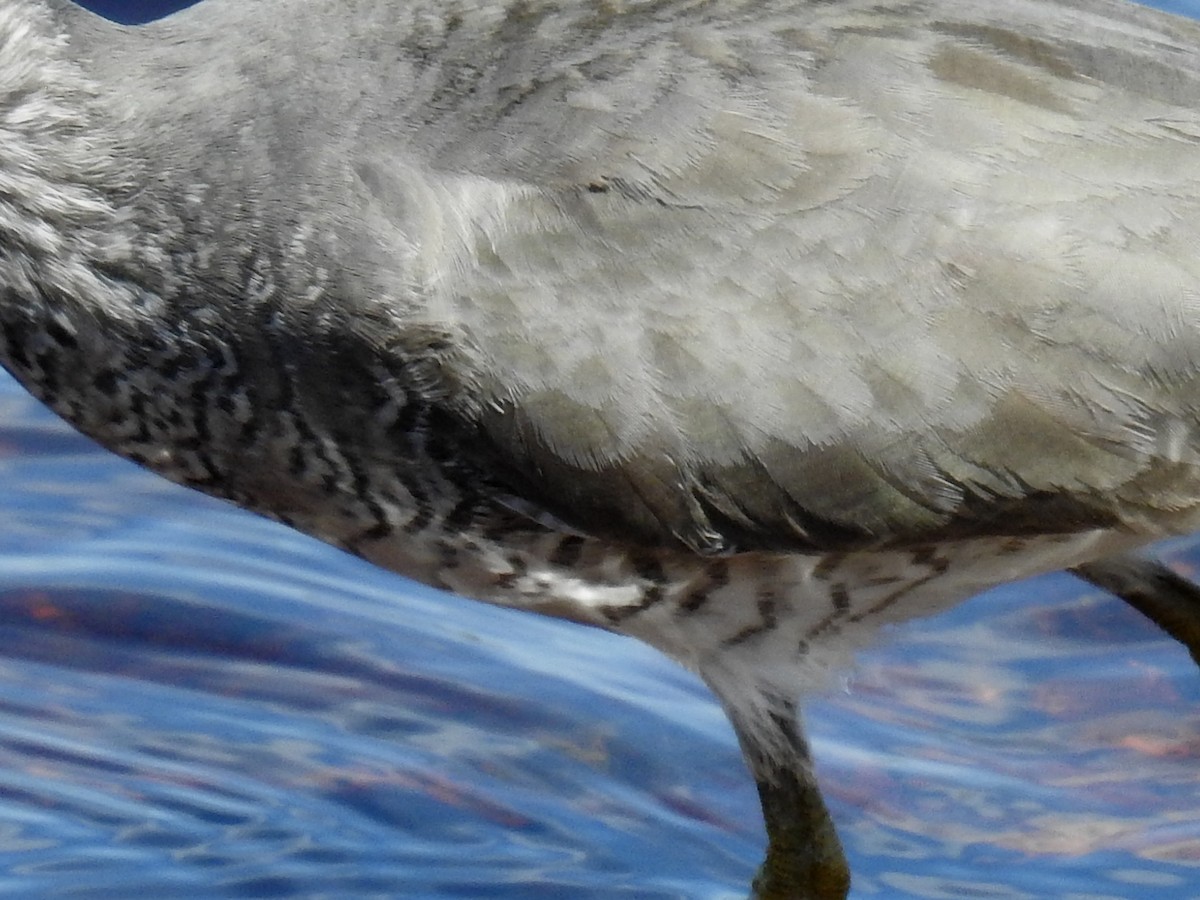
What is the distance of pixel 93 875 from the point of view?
224 inches

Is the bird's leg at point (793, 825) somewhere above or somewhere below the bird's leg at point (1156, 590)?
below

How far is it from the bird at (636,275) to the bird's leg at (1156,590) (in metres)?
1.04

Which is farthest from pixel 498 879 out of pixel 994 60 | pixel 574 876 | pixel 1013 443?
pixel 994 60

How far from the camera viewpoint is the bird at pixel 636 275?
4484 mm

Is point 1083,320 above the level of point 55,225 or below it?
above

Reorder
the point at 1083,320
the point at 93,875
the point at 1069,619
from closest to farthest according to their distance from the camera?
the point at 1083,320
the point at 93,875
the point at 1069,619

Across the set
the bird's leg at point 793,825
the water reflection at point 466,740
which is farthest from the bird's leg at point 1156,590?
the bird's leg at point 793,825

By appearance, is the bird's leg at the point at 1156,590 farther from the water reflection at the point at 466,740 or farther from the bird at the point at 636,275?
the bird at the point at 636,275

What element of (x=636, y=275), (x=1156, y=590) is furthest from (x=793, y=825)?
(x=636, y=275)

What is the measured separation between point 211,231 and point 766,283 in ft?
3.46

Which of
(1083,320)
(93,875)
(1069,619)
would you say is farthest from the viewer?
(1069,619)

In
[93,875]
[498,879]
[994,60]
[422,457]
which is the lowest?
[93,875]

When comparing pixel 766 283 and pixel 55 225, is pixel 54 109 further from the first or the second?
pixel 766 283

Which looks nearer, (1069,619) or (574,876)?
(574,876)
